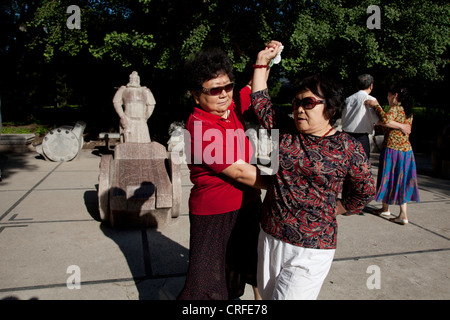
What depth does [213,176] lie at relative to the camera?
1.87 metres

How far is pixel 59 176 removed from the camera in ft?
22.1

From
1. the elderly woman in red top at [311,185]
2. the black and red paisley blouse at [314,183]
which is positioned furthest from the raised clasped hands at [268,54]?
the black and red paisley blouse at [314,183]

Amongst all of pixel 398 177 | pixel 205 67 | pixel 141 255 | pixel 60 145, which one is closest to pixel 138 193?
pixel 141 255

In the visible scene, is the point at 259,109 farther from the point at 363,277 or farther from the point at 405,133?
the point at 405,133

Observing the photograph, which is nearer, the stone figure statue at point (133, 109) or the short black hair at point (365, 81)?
the short black hair at point (365, 81)

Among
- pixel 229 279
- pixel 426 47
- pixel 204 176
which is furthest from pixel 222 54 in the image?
pixel 426 47

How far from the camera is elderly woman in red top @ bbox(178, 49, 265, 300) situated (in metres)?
1.77

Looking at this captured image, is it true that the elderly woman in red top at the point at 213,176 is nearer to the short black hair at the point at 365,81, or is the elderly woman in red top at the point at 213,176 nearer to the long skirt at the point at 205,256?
the long skirt at the point at 205,256

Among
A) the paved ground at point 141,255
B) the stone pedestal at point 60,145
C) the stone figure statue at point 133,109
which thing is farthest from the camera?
the stone pedestal at point 60,145

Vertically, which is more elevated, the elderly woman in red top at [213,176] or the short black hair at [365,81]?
the short black hair at [365,81]

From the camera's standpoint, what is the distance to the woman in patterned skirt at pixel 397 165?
13.6 feet

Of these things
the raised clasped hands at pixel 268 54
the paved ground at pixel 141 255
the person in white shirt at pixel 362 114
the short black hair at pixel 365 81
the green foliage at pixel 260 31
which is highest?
the green foliage at pixel 260 31

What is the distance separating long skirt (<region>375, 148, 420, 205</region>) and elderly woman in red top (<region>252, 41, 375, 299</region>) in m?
2.91
